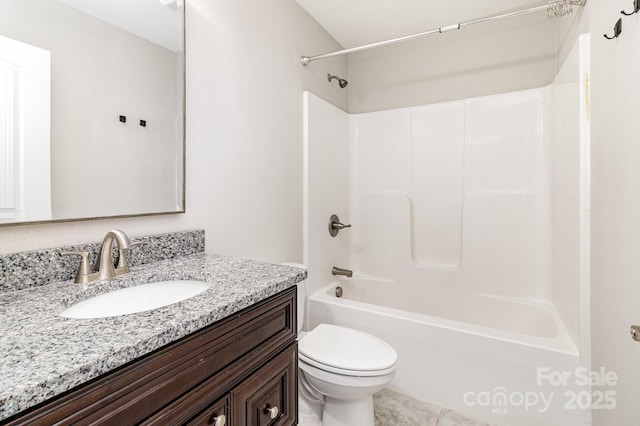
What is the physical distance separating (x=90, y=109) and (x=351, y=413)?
163cm

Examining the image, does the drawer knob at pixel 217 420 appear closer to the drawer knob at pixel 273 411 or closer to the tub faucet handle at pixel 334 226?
the drawer knob at pixel 273 411

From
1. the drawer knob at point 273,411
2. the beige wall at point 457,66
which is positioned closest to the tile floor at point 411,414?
the drawer knob at point 273,411

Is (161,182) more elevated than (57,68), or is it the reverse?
(57,68)

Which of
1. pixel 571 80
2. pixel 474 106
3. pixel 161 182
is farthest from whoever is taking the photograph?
pixel 474 106

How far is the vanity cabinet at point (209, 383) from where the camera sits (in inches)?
19.4

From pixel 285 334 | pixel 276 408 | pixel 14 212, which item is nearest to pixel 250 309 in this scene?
pixel 285 334

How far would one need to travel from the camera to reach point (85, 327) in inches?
23.2

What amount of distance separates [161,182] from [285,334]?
77cm

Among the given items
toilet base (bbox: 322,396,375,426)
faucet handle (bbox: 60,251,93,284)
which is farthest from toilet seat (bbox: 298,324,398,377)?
faucet handle (bbox: 60,251,93,284)

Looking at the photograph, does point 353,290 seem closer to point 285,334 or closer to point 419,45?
point 285,334

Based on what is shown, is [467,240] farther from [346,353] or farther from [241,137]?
[241,137]

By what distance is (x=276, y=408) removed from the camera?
91 centimetres

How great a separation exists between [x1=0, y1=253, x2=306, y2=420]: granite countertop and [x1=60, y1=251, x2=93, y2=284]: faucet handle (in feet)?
0.08

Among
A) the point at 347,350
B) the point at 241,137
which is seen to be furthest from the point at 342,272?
the point at 241,137
